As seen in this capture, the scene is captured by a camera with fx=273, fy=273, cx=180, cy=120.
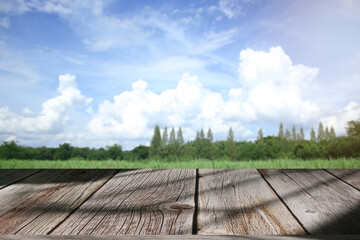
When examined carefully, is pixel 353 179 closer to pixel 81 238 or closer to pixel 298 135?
pixel 81 238

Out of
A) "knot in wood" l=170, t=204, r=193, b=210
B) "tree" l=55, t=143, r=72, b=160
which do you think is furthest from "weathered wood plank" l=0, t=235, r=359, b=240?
"tree" l=55, t=143, r=72, b=160

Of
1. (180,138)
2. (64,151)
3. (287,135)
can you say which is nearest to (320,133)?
(287,135)

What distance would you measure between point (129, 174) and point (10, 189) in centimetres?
53

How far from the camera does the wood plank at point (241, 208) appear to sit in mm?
765

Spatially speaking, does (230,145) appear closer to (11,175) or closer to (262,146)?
(262,146)

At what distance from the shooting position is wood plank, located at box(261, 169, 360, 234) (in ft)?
2.61

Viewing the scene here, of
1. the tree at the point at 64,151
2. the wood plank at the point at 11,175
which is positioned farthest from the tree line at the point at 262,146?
the wood plank at the point at 11,175

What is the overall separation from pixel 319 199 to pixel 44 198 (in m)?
1.04

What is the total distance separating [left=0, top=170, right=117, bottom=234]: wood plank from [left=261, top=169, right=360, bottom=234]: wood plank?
2.51ft

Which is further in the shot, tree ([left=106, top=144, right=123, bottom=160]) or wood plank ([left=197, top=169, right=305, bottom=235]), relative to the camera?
tree ([left=106, top=144, right=123, bottom=160])

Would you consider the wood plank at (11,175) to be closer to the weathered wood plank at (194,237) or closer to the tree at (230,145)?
the weathered wood plank at (194,237)

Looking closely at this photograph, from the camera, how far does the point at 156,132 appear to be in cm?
934

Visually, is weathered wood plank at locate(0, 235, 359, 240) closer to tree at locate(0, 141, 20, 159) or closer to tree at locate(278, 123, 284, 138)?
tree at locate(0, 141, 20, 159)

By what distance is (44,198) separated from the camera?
105cm
